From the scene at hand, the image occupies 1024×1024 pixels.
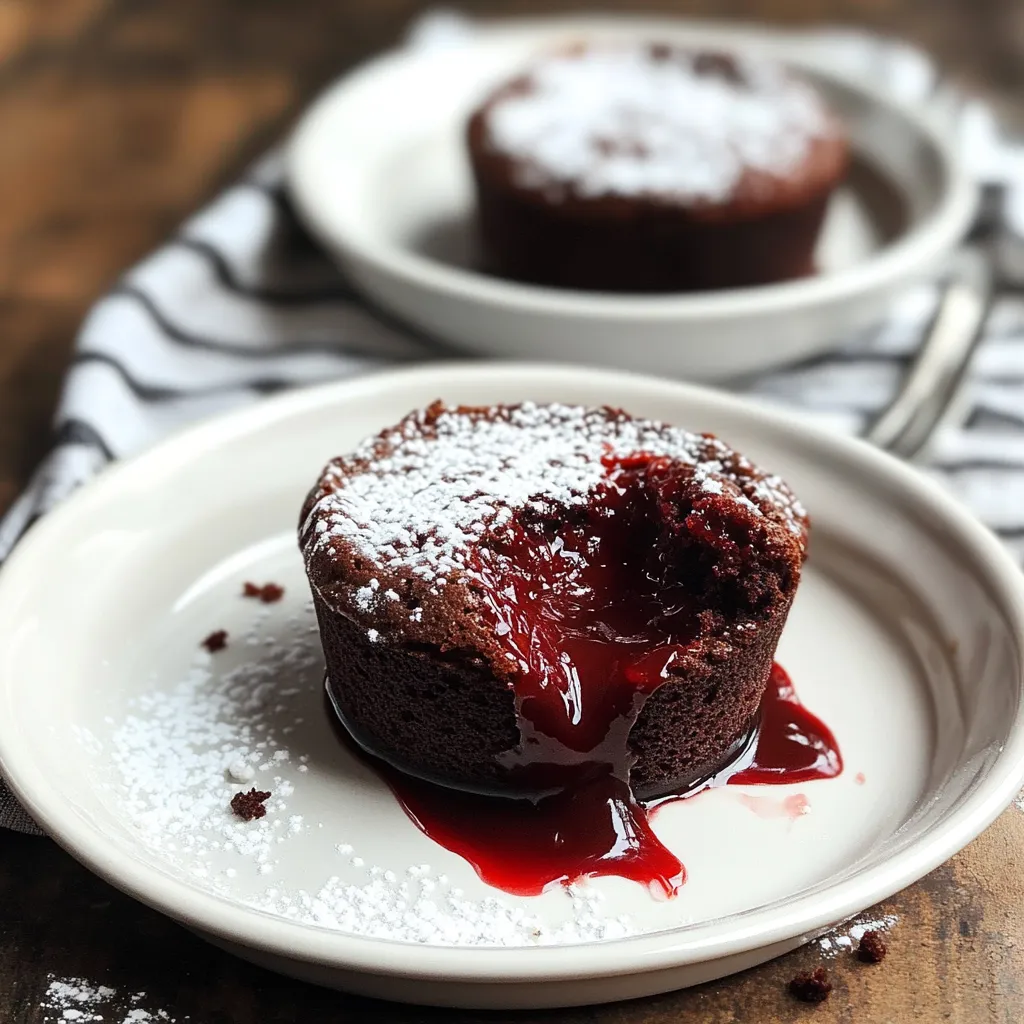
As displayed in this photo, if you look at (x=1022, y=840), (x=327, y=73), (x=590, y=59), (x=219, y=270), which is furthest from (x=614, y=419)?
(x=327, y=73)

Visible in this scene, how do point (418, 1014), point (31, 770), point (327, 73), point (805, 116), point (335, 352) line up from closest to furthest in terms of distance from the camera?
1. point (418, 1014)
2. point (31, 770)
3. point (335, 352)
4. point (805, 116)
5. point (327, 73)

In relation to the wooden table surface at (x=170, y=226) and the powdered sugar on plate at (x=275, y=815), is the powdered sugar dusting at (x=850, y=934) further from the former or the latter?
the powdered sugar on plate at (x=275, y=815)

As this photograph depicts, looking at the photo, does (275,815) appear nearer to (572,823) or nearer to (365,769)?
(365,769)

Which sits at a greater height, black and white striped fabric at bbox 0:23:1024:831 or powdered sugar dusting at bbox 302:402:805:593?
powdered sugar dusting at bbox 302:402:805:593

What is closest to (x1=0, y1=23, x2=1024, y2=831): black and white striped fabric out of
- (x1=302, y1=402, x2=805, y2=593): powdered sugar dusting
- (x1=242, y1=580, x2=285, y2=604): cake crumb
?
(x1=242, y1=580, x2=285, y2=604): cake crumb

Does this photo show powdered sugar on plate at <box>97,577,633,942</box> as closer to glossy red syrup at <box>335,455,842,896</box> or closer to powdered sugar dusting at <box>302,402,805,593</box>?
glossy red syrup at <box>335,455,842,896</box>

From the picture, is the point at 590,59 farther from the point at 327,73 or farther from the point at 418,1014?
the point at 418,1014
